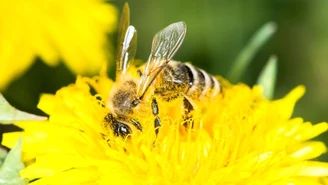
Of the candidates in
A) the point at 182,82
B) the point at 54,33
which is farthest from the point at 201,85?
the point at 54,33

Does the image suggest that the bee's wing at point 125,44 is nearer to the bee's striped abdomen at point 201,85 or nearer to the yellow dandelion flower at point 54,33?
the bee's striped abdomen at point 201,85

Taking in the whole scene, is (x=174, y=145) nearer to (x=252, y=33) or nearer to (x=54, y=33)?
(x=54, y=33)

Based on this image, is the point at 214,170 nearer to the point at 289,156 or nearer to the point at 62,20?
the point at 289,156

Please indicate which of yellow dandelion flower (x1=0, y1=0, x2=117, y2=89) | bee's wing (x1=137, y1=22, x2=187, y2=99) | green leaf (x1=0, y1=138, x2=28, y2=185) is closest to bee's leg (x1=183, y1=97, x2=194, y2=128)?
bee's wing (x1=137, y1=22, x2=187, y2=99)

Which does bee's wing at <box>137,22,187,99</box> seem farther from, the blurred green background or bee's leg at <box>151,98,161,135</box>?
the blurred green background

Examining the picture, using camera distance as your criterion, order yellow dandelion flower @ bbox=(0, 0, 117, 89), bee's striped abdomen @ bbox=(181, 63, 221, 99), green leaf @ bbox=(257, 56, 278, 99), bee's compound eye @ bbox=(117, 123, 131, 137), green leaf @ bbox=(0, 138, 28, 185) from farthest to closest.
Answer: yellow dandelion flower @ bbox=(0, 0, 117, 89)
green leaf @ bbox=(257, 56, 278, 99)
bee's striped abdomen @ bbox=(181, 63, 221, 99)
bee's compound eye @ bbox=(117, 123, 131, 137)
green leaf @ bbox=(0, 138, 28, 185)

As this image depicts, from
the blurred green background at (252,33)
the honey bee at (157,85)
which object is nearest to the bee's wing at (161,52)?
the honey bee at (157,85)
